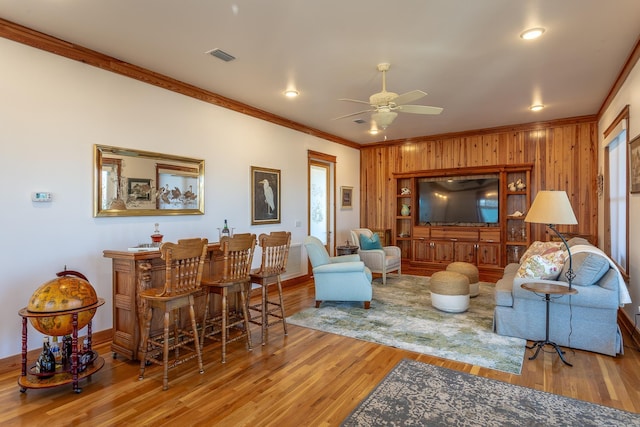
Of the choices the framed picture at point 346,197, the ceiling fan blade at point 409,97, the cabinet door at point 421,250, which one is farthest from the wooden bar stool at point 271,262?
the cabinet door at point 421,250

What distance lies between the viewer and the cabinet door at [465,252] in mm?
7031

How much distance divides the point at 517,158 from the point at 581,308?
4.17 meters

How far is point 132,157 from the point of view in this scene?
12.7 feet

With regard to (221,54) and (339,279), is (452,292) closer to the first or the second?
(339,279)

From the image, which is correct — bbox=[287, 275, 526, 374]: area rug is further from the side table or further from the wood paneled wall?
the wood paneled wall

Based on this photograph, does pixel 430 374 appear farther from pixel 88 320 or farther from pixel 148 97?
pixel 148 97

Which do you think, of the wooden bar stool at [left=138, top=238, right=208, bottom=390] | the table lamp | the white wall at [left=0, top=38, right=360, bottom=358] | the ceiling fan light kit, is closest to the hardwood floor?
the wooden bar stool at [left=138, top=238, right=208, bottom=390]

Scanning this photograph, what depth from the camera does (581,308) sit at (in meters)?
3.29

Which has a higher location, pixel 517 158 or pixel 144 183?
pixel 517 158

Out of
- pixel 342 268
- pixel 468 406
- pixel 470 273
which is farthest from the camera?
pixel 470 273

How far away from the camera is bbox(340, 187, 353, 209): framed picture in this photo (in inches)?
307

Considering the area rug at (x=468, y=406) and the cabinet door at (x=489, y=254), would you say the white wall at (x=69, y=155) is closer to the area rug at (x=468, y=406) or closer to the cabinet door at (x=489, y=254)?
the area rug at (x=468, y=406)

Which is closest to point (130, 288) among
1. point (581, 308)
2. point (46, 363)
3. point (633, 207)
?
point (46, 363)

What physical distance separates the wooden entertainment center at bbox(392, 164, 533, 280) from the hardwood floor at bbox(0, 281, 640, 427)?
3344mm
